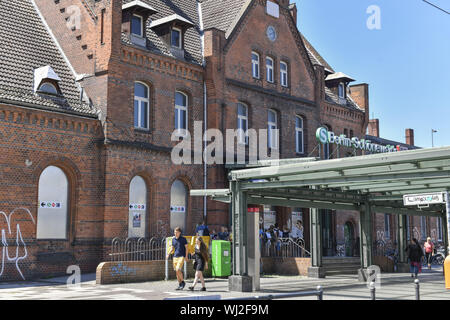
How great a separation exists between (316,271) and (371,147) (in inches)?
416

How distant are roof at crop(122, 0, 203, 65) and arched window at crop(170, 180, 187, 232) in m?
5.74

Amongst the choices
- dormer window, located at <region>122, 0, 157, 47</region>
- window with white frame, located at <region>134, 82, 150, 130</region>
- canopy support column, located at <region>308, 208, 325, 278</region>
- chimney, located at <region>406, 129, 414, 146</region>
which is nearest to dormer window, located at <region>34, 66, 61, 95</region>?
window with white frame, located at <region>134, 82, 150, 130</region>

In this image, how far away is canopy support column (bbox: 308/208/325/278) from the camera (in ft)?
70.0

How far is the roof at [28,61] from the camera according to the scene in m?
20.9

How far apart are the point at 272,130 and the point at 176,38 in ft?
22.4

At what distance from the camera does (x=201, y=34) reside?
2903cm

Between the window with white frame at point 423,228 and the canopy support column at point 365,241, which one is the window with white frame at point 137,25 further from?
the window with white frame at point 423,228

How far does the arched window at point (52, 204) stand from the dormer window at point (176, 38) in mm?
8323

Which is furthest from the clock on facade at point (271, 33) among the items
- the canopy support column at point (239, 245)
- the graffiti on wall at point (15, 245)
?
the graffiti on wall at point (15, 245)

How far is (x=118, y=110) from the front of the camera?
2283cm

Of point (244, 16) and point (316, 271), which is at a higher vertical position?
point (244, 16)

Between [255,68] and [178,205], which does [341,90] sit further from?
[178,205]
